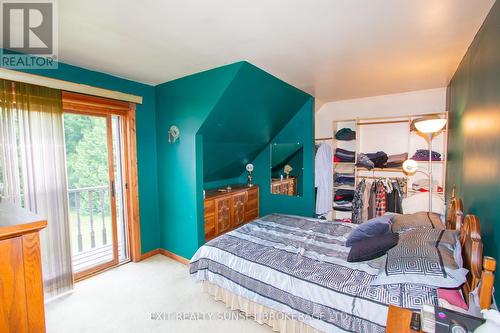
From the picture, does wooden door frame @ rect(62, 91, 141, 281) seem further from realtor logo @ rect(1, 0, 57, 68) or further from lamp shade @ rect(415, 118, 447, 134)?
lamp shade @ rect(415, 118, 447, 134)

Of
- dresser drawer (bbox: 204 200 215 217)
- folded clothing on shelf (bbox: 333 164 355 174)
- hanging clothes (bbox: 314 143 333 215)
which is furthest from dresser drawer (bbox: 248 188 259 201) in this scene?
folded clothing on shelf (bbox: 333 164 355 174)

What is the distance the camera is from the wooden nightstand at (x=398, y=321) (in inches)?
41.8

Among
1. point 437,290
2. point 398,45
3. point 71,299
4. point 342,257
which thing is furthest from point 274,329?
point 398,45

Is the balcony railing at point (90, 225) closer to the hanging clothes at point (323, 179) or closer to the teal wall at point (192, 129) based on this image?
the teal wall at point (192, 129)

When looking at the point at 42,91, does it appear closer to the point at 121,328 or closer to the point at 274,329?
the point at 121,328

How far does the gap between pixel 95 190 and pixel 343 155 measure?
3859 mm

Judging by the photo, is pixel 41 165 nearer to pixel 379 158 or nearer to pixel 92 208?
pixel 92 208

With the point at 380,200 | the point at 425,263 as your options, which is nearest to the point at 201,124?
the point at 425,263

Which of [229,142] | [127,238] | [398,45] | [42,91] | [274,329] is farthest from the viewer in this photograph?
[229,142]

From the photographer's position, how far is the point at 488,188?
1432mm

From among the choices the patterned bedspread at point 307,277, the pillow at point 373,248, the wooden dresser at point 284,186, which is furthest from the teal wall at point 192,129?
the pillow at point 373,248

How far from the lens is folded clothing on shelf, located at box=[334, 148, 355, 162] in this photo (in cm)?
396

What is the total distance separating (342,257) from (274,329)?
2.68ft

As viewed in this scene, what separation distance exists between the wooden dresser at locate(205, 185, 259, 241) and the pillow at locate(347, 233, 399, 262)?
6.64 feet
